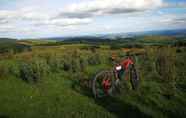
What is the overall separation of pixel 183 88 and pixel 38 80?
646 centimetres

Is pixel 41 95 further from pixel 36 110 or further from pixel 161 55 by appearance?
pixel 161 55

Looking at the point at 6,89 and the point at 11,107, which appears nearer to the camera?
the point at 11,107

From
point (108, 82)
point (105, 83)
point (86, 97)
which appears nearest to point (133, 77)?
point (108, 82)

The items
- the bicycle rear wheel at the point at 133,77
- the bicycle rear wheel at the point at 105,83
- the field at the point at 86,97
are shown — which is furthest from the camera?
the bicycle rear wheel at the point at 133,77

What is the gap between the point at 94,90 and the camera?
729 cm

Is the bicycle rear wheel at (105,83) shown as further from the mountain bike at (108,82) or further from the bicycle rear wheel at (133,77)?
the bicycle rear wheel at (133,77)

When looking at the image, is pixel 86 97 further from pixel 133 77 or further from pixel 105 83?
pixel 133 77

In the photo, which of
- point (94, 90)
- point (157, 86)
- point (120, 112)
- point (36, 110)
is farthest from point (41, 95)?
point (157, 86)

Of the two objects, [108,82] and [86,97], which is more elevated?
[108,82]

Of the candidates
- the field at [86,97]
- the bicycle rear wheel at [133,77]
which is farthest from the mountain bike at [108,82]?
the bicycle rear wheel at [133,77]

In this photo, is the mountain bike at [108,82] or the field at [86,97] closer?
the field at [86,97]

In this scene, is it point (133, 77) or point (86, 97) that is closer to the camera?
point (86, 97)

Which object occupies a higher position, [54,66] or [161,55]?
[161,55]

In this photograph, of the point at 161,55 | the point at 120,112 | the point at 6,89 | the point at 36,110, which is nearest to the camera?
the point at 120,112
